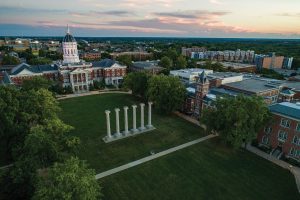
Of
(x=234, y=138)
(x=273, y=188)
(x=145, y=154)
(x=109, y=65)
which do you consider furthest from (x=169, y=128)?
(x=109, y=65)

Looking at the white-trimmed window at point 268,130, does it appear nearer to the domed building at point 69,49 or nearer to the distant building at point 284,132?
the distant building at point 284,132

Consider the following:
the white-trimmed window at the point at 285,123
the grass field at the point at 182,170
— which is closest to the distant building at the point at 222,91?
the grass field at the point at 182,170

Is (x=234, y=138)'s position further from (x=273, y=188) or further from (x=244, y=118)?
(x=273, y=188)

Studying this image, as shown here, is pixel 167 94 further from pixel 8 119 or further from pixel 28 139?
pixel 28 139

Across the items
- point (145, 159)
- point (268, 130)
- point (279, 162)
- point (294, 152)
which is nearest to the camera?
point (279, 162)

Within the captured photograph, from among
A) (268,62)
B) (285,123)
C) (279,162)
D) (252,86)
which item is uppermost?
(252,86)

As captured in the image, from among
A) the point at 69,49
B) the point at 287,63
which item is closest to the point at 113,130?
the point at 69,49

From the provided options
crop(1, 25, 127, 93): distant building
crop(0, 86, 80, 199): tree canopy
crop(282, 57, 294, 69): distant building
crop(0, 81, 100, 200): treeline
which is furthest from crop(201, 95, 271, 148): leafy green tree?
crop(282, 57, 294, 69): distant building
